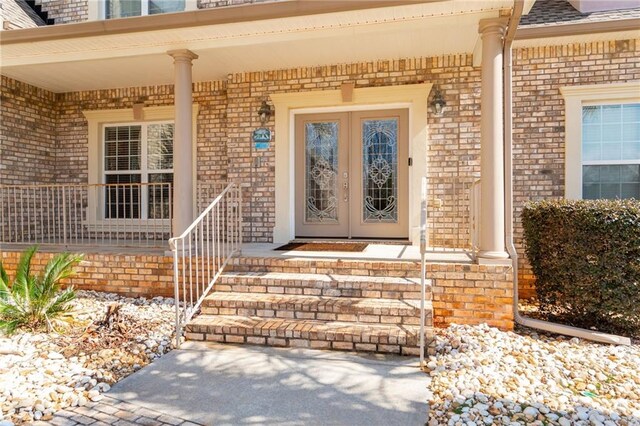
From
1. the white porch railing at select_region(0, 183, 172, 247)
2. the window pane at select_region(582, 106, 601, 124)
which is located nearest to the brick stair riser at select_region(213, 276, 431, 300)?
the white porch railing at select_region(0, 183, 172, 247)

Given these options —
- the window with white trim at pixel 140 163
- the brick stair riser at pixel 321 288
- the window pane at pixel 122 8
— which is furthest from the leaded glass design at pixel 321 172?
the window pane at pixel 122 8

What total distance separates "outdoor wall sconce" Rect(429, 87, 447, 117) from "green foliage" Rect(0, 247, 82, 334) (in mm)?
4778

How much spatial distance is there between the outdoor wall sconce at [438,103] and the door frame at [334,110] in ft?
0.32

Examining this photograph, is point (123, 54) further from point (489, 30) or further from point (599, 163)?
point (599, 163)

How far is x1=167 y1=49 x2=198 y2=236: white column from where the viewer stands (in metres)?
4.86

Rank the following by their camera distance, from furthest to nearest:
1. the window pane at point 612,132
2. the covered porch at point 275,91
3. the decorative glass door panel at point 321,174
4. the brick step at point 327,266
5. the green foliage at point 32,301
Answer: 1. the decorative glass door panel at point 321,174
2. the window pane at point 612,132
3. the brick step at point 327,266
4. the covered porch at point 275,91
5. the green foliage at point 32,301

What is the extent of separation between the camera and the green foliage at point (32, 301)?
388 centimetres

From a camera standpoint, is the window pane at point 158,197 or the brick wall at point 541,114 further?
the window pane at point 158,197

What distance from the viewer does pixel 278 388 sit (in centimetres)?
288

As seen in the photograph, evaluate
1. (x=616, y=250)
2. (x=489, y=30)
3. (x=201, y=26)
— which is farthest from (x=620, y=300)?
(x=201, y=26)

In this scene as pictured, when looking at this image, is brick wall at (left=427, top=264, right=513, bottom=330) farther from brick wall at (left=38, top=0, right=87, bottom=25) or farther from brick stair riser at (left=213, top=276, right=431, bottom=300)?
brick wall at (left=38, top=0, right=87, bottom=25)

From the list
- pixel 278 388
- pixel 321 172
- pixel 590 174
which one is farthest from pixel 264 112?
pixel 590 174

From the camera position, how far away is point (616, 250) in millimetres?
3656

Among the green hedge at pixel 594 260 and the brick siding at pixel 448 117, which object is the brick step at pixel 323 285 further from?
the brick siding at pixel 448 117
